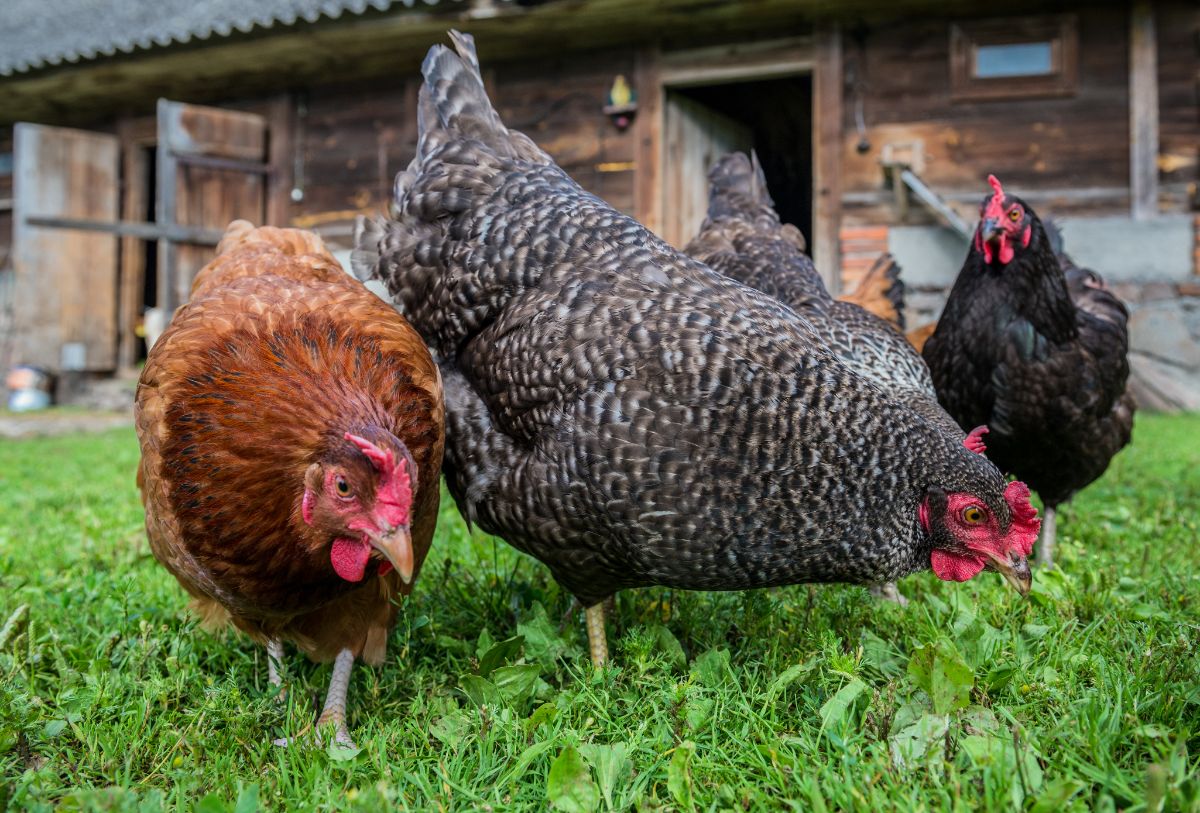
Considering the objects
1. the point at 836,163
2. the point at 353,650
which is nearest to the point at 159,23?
the point at 836,163

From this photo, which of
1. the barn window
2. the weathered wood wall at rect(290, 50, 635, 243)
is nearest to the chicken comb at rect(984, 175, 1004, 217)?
the barn window

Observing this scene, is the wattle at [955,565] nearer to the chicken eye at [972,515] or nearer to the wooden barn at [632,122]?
the chicken eye at [972,515]

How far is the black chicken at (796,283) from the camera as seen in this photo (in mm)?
2533

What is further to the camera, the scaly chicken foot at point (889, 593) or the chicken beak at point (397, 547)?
the scaly chicken foot at point (889, 593)

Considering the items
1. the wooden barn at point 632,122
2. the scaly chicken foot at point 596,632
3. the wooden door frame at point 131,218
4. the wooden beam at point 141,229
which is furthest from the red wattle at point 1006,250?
the wooden door frame at point 131,218

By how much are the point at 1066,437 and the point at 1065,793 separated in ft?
6.99

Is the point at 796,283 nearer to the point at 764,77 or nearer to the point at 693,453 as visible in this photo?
the point at 693,453

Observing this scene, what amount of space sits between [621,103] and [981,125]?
3197 millimetres

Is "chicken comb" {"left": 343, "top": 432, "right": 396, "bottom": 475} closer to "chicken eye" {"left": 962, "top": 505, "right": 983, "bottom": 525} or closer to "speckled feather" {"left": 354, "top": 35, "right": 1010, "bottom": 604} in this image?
"speckled feather" {"left": 354, "top": 35, "right": 1010, "bottom": 604}

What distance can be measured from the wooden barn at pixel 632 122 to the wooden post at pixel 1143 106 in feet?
0.06

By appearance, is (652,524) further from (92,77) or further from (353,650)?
(92,77)

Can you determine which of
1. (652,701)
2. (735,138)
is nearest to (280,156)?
(735,138)

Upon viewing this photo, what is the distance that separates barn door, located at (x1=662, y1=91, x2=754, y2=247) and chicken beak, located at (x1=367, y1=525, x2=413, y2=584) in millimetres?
7085

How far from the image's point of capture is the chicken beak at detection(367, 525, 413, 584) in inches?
68.7
